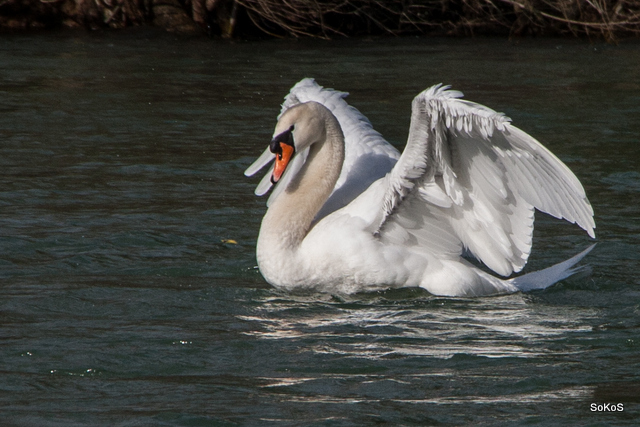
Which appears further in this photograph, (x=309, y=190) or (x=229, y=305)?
(x=309, y=190)

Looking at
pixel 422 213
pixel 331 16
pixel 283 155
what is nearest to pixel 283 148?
pixel 283 155

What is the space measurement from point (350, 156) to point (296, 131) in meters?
1.06

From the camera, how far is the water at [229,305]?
4.27m

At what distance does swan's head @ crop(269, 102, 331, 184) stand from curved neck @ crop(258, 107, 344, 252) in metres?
0.03

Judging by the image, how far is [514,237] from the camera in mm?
5902

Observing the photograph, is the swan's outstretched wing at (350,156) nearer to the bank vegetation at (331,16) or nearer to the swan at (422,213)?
the swan at (422,213)

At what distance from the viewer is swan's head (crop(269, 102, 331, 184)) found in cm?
596

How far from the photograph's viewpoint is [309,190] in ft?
20.3

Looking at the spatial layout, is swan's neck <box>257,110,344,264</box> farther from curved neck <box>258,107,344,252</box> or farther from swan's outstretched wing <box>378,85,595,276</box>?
swan's outstretched wing <box>378,85,595,276</box>

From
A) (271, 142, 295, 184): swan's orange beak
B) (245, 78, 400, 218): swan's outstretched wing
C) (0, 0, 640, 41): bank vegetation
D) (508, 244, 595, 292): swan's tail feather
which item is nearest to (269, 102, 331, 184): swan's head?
(271, 142, 295, 184): swan's orange beak

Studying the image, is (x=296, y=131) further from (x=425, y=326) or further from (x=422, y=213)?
(x=425, y=326)

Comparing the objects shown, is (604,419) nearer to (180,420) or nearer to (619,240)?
(180,420)

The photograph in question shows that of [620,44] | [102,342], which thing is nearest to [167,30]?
[620,44]

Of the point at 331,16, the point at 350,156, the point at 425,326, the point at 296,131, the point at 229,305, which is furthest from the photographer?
the point at 331,16
